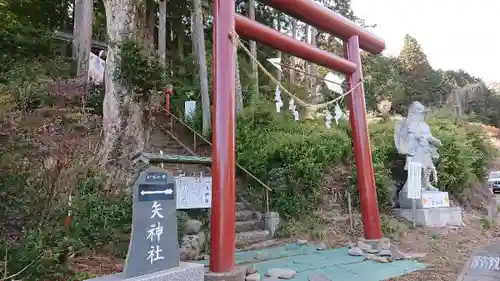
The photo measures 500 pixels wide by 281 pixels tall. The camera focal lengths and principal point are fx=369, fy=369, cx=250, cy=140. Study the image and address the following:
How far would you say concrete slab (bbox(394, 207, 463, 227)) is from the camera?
8625 mm

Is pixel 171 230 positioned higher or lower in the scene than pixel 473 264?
higher

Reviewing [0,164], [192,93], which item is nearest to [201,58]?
[192,93]

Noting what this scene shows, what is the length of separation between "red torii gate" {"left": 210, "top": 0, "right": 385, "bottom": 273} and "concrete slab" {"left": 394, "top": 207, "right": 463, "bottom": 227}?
2.52 m

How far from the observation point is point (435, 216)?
8797 mm

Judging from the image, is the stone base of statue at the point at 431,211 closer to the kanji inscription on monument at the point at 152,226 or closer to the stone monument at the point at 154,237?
the stone monument at the point at 154,237

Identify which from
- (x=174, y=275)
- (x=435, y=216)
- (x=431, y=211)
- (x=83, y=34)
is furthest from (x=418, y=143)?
(x=83, y=34)

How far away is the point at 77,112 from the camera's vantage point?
1027 centimetres

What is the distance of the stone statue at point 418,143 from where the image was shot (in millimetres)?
9336

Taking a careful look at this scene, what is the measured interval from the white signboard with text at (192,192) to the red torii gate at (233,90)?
192cm

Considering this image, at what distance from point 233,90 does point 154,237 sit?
239 cm

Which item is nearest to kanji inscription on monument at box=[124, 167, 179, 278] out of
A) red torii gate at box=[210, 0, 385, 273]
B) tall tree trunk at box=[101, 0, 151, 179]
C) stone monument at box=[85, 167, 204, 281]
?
stone monument at box=[85, 167, 204, 281]

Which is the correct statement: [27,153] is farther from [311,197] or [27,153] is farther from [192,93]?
[192,93]

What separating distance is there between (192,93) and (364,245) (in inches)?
337

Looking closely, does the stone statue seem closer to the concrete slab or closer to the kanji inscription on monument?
the concrete slab
